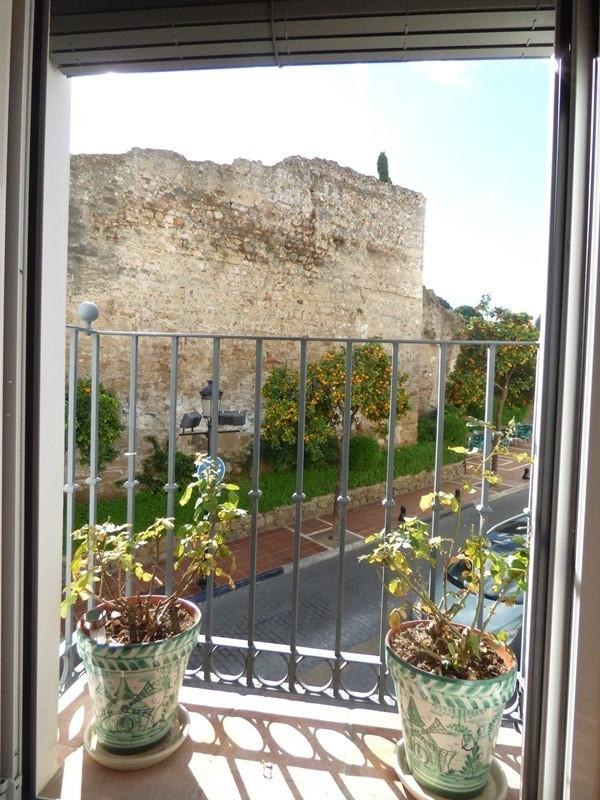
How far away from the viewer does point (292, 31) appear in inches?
41.9

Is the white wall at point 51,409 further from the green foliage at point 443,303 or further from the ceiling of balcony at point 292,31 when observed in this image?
the green foliage at point 443,303

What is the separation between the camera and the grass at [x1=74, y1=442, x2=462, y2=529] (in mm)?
5449

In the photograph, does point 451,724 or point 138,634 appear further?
point 138,634

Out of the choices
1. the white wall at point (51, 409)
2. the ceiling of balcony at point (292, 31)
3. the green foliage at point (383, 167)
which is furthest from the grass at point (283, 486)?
the green foliage at point (383, 167)

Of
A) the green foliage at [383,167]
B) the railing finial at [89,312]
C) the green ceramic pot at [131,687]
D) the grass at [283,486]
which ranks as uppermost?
the green foliage at [383,167]

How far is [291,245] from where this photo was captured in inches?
315

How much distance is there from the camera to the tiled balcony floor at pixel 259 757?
42.9 inches

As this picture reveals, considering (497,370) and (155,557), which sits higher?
(497,370)

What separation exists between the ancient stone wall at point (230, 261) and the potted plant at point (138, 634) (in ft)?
16.1

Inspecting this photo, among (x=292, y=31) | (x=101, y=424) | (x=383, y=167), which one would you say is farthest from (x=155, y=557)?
(x=383, y=167)

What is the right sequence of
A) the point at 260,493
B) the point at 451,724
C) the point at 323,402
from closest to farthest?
the point at 451,724 < the point at 260,493 < the point at 323,402

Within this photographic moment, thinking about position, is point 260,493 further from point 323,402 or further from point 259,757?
point 323,402

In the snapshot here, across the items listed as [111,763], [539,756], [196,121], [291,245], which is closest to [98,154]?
[196,121]

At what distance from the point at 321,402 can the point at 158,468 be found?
2.45 metres
